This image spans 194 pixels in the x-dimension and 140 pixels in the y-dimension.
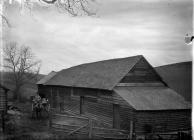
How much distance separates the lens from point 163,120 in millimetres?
15367

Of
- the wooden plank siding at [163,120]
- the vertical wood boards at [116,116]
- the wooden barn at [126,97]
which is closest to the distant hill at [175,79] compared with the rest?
the wooden barn at [126,97]

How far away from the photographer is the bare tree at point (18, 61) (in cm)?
1452

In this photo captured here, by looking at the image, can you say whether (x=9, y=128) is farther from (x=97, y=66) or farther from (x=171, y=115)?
(x=97, y=66)

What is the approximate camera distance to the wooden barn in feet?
49.9

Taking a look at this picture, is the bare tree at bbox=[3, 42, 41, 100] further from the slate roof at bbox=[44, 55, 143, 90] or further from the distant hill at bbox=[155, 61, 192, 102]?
the distant hill at bbox=[155, 61, 192, 102]

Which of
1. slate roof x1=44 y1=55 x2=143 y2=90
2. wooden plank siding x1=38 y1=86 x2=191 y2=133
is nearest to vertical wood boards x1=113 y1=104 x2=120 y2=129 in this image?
wooden plank siding x1=38 y1=86 x2=191 y2=133

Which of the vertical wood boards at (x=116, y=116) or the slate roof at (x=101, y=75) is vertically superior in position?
the slate roof at (x=101, y=75)

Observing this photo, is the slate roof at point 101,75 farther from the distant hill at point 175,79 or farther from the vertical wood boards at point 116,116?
the distant hill at point 175,79

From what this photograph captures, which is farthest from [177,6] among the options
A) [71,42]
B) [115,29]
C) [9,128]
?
[9,128]

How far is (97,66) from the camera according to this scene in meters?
24.6

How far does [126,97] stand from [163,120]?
264 cm

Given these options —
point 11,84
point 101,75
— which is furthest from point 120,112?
point 11,84

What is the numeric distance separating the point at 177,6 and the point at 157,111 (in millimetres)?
6363

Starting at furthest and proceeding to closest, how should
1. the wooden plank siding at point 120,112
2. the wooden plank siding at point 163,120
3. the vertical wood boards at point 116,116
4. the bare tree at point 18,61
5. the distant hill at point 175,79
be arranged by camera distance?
1. the vertical wood boards at point 116,116
2. the distant hill at point 175,79
3. the wooden plank siding at point 120,112
4. the wooden plank siding at point 163,120
5. the bare tree at point 18,61
